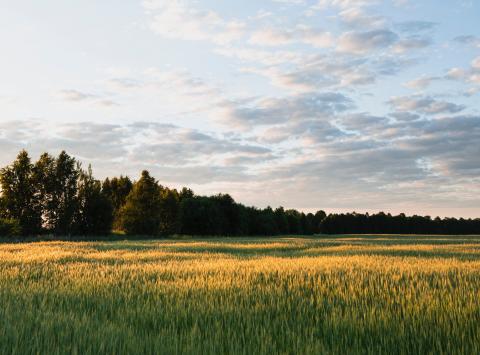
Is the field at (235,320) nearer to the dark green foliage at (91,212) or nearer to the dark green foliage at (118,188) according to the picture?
the dark green foliage at (91,212)

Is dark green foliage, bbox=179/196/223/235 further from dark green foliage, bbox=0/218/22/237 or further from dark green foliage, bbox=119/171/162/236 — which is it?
dark green foliage, bbox=0/218/22/237

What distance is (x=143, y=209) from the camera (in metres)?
67.0

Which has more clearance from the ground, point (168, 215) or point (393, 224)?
point (168, 215)

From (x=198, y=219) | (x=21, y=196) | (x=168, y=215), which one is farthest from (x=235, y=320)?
(x=198, y=219)

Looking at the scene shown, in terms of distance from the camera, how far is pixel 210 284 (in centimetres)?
846

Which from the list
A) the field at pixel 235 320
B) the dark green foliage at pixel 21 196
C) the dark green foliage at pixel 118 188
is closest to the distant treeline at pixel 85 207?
the dark green foliage at pixel 21 196

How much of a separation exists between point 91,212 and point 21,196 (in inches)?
380

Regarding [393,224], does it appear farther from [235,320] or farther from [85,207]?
[235,320]

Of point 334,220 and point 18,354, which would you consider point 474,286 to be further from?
point 334,220

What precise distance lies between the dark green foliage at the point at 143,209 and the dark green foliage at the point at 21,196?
1296cm

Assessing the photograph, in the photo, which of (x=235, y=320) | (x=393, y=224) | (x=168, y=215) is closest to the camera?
(x=235, y=320)

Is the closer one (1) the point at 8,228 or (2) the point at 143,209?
(1) the point at 8,228

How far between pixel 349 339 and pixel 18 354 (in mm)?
3376

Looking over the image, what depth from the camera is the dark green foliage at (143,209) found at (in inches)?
2621
